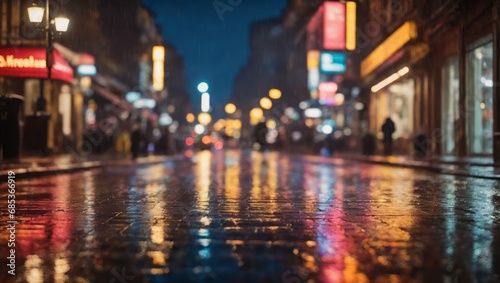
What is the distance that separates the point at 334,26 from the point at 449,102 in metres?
24.9

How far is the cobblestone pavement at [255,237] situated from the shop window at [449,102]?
2002 centimetres

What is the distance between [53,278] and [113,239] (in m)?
1.92

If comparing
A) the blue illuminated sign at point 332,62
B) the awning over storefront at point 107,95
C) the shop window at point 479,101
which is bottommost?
the shop window at point 479,101

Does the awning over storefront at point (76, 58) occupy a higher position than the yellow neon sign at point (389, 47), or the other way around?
the yellow neon sign at point (389, 47)

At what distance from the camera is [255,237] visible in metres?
7.42

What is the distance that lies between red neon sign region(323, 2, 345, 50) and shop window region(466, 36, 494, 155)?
28.1 m

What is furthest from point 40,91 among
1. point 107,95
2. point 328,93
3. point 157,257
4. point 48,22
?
point 328,93

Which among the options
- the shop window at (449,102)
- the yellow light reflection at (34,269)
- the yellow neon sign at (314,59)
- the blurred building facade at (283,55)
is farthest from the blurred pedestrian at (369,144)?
the yellow neon sign at (314,59)

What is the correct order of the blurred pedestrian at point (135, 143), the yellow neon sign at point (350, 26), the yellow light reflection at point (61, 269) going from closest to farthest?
the yellow light reflection at point (61, 269) → the blurred pedestrian at point (135, 143) → the yellow neon sign at point (350, 26)

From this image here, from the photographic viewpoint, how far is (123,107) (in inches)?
2163

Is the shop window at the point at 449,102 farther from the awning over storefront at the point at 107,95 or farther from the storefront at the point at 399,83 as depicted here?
the awning over storefront at the point at 107,95

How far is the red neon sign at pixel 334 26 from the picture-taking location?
56438 mm

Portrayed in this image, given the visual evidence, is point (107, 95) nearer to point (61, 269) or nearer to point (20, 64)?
point (20, 64)

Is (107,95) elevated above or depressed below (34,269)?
above
